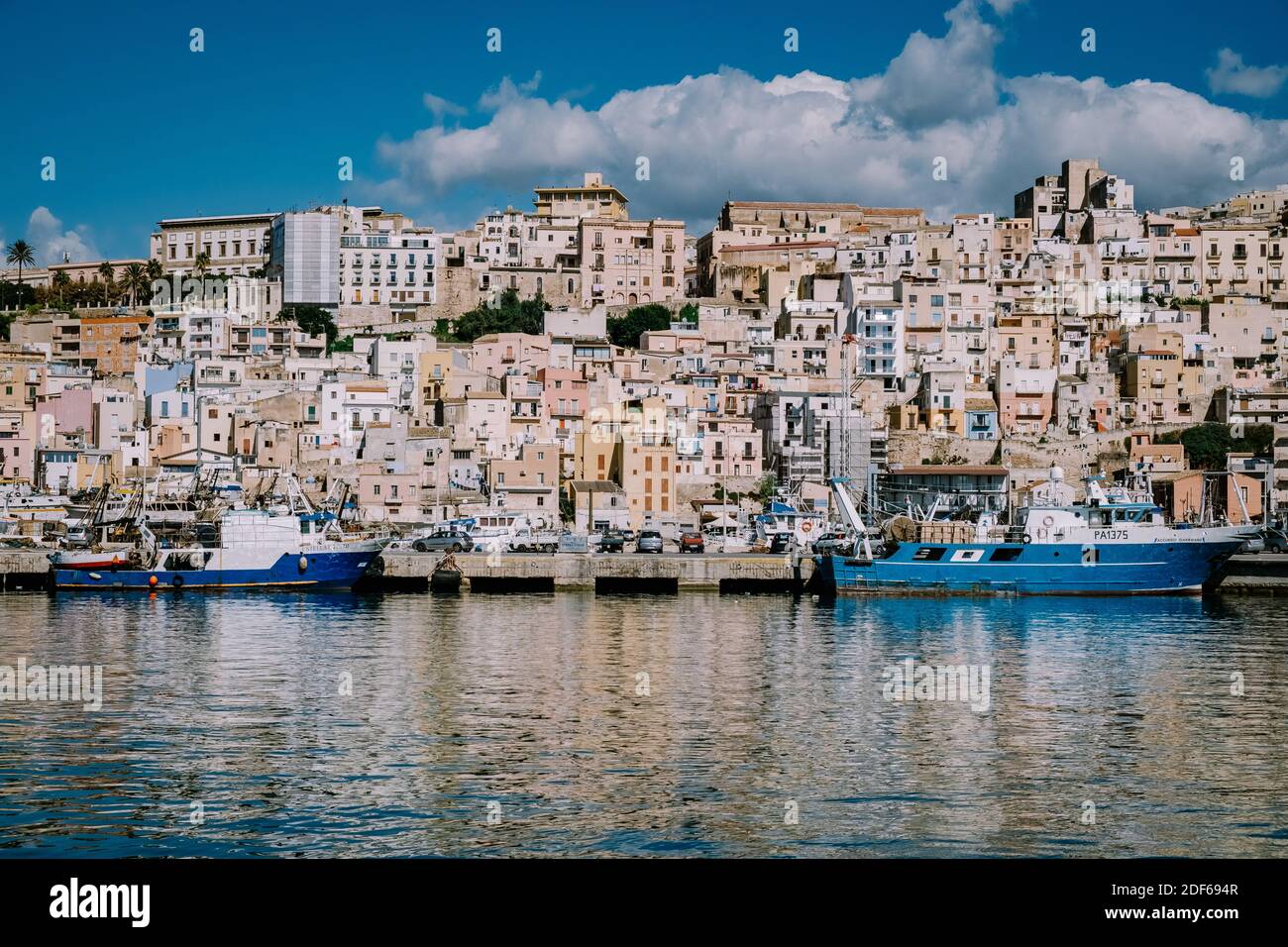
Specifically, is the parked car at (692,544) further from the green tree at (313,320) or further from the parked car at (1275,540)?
the green tree at (313,320)

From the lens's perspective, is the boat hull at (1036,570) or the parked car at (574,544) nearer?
the boat hull at (1036,570)

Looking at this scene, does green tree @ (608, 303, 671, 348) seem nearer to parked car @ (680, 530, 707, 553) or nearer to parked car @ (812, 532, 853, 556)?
parked car @ (812, 532, 853, 556)

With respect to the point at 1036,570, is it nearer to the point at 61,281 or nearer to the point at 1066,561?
the point at 1066,561

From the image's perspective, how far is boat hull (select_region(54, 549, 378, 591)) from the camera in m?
44.3

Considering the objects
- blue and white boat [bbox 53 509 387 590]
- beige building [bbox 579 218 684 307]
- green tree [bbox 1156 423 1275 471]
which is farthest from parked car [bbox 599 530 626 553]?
beige building [bbox 579 218 684 307]

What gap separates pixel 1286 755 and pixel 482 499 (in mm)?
44824

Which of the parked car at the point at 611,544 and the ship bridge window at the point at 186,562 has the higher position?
the parked car at the point at 611,544

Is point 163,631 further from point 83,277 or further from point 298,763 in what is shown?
point 83,277

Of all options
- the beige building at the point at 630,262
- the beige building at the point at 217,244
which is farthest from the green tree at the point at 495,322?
the beige building at the point at 217,244

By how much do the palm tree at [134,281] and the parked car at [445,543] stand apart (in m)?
49.7

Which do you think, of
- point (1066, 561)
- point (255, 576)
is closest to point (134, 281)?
point (255, 576)

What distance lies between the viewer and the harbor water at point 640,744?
11719 mm

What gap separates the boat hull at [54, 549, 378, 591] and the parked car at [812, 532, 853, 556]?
15.5 metres

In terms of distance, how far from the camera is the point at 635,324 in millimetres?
86312
